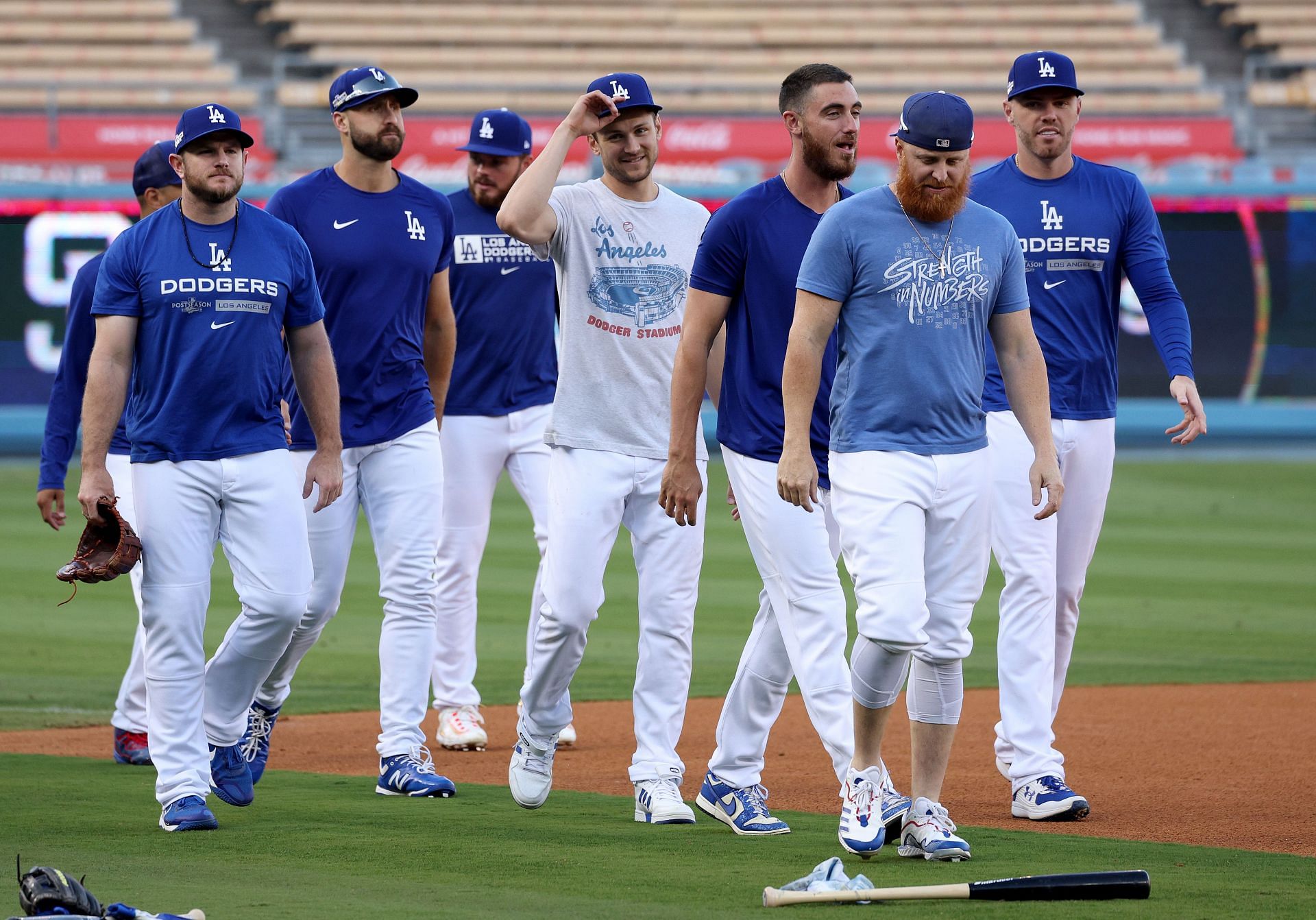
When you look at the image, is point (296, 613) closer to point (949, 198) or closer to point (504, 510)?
point (949, 198)

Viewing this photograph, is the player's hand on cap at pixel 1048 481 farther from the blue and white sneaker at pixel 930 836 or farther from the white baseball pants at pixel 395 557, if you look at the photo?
the white baseball pants at pixel 395 557

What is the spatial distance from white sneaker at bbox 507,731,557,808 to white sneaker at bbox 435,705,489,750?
64.3 inches

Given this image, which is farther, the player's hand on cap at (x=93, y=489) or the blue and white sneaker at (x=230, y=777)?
the blue and white sneaker at (x=230, y=777)

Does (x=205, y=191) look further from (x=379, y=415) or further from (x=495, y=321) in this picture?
(x=495, y=321)

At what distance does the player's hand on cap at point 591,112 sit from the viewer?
5.86 m

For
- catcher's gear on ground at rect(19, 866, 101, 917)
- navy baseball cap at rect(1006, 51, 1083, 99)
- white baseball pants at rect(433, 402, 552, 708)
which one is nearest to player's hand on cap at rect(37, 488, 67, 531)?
white baseball pants at rect(433, 402, 552, 708)

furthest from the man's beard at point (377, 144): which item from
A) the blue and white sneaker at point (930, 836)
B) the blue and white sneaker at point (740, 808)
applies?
the blue and white sneaker at point (930, 836)

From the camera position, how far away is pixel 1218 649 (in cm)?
1070

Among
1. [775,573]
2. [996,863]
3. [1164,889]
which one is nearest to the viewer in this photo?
[1164,889]

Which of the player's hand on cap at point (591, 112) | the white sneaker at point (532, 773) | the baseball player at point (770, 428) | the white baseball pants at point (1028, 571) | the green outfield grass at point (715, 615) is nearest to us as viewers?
the baseball player at point (770, 428)

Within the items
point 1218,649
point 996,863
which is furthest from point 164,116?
point 996,863

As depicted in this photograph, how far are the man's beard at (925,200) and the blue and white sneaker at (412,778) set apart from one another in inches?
103

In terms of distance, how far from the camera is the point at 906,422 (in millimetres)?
5340

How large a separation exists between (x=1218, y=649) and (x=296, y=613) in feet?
20.6
